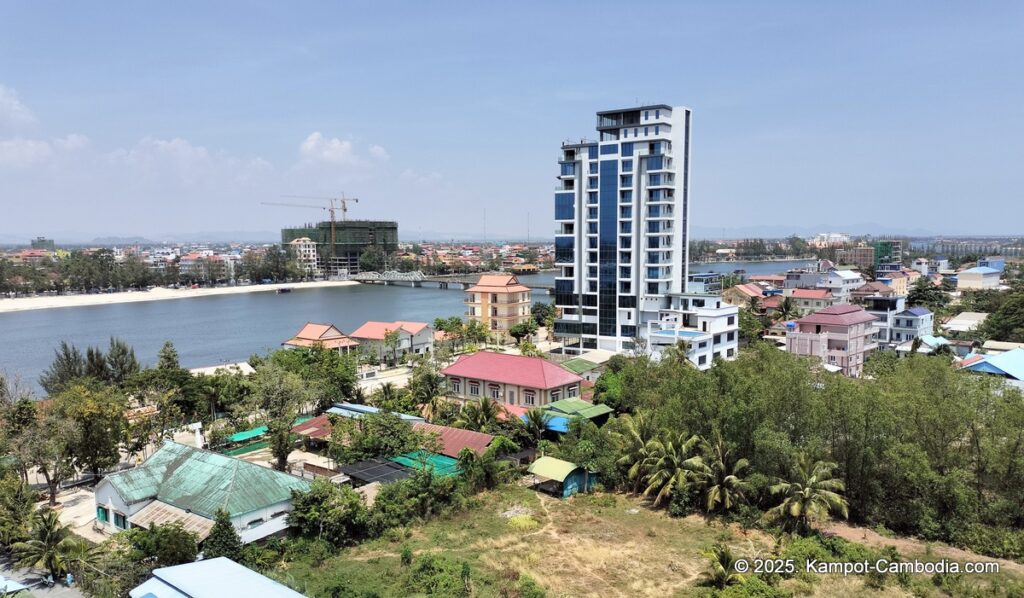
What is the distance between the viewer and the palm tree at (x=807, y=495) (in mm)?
14000

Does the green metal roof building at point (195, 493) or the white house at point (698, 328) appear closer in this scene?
the green metal roof building at point (195, 493)

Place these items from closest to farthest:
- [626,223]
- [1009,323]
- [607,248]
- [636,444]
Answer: [636,444] → [626,223] → [607,248] → [1009,323]

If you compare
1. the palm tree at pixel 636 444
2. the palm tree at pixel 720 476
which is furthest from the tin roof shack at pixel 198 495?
the palm tree at pixel 720 476

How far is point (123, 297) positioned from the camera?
8162 centimetres

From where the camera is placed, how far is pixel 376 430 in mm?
18734

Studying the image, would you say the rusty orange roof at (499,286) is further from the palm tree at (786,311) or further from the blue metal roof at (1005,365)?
the blue metal roof at (1005,365)

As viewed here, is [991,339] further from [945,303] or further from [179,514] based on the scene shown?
[179,514]

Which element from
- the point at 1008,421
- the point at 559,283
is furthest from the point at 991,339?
the point at 1008,421

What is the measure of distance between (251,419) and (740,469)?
17469mm

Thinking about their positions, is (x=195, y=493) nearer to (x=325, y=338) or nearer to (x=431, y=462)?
(x=431, y=462)

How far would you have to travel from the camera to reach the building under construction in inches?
4606

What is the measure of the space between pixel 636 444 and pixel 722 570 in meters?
6.08

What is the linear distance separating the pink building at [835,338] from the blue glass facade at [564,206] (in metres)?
13.3

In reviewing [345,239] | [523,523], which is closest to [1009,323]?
[523,523]
